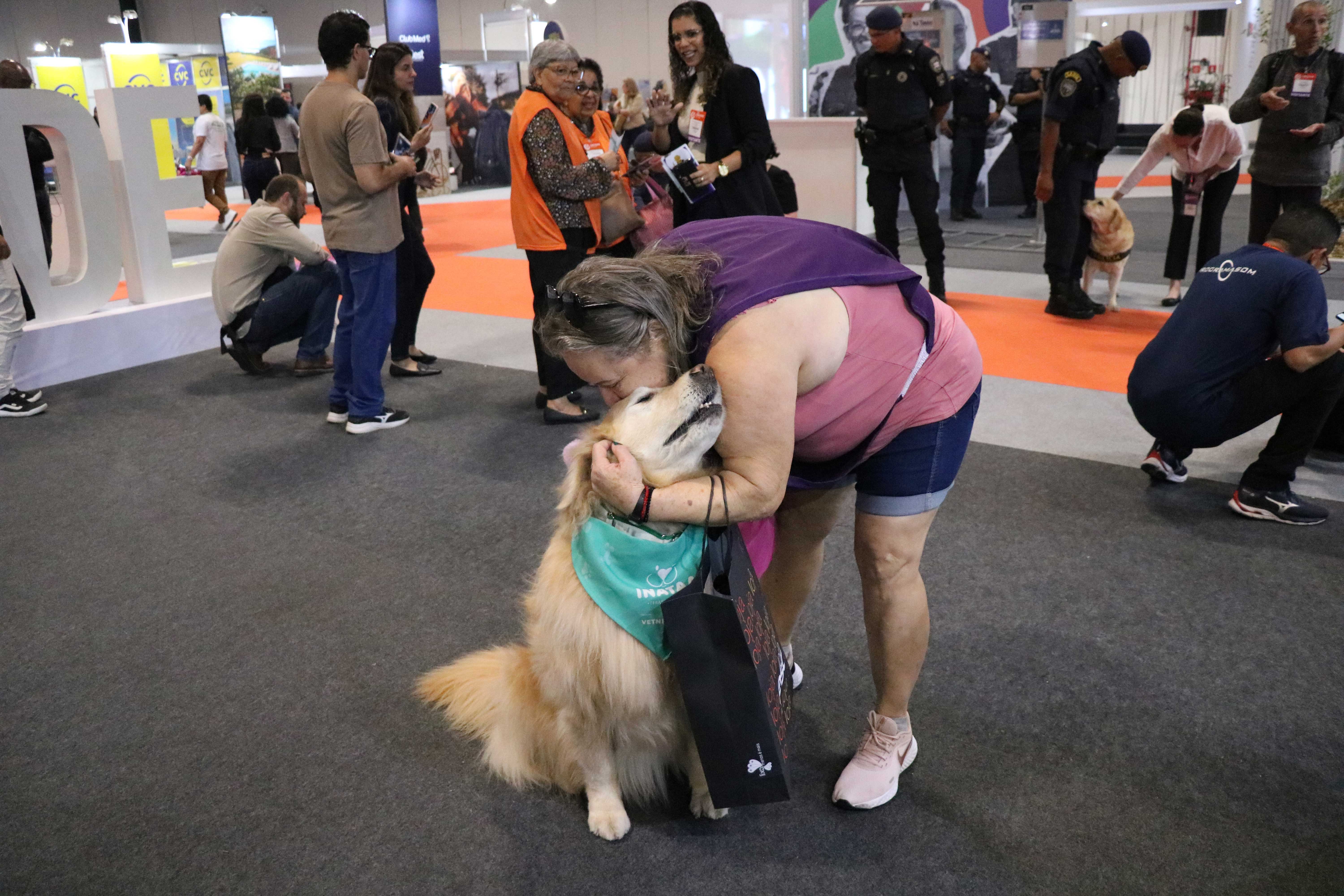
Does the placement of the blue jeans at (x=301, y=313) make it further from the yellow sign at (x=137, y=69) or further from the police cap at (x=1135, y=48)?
the yellow sign at (x=137, y=69)

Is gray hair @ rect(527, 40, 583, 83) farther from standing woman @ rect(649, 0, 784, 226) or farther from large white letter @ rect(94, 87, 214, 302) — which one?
large white letter @ rect(94, 87, 214, 302)

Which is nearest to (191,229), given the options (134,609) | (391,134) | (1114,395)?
(391,134)

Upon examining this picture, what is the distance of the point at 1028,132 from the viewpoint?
365 inches

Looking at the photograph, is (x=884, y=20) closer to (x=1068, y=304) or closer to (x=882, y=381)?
(x=1068, y=304)

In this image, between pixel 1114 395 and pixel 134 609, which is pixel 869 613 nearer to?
pixel 134 609

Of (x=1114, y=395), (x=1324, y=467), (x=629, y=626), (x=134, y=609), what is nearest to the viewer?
(x=629, y=626)

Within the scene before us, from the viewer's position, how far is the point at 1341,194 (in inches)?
301

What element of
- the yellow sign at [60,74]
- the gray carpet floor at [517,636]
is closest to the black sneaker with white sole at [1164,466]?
the gray carpet floor at [517,636]

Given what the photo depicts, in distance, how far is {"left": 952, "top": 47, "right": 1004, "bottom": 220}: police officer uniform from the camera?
916 centimetres

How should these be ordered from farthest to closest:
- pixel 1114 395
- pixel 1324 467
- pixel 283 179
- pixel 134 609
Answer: pixel 283 179 → pixel 1114 395 → pixel 1324 467 → pixel 134 609

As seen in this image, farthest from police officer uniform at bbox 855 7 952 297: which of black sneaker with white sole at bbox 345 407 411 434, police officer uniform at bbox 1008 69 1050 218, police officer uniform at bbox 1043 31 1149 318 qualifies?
police officer uniform at bbox 1008 69 1050 218

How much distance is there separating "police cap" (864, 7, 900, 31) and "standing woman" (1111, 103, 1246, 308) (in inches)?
65.3

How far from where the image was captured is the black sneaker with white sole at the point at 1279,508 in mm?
3006

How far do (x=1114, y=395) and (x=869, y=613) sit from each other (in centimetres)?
302
